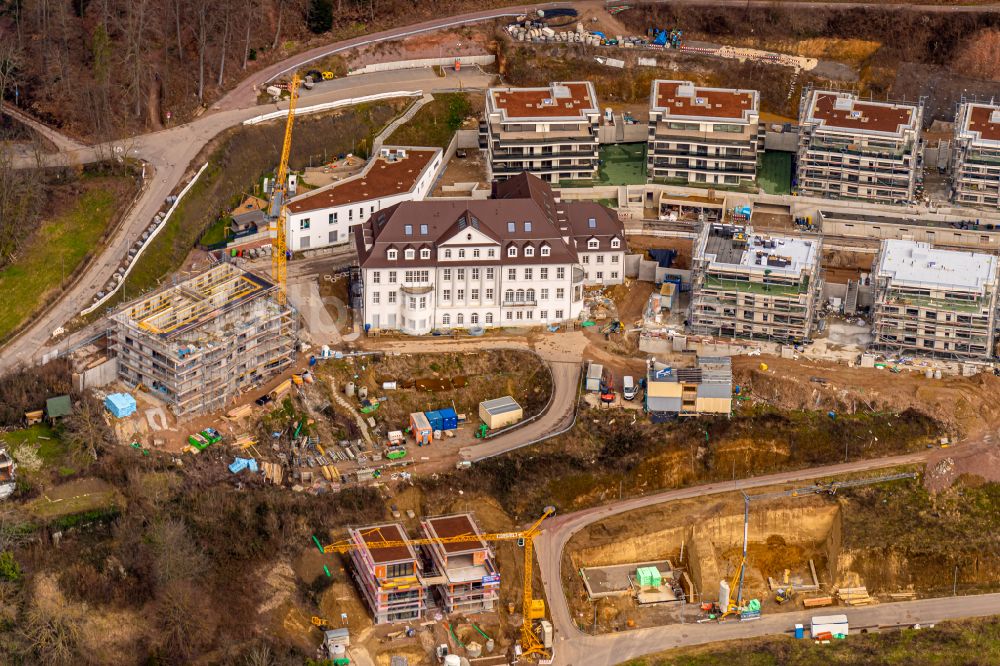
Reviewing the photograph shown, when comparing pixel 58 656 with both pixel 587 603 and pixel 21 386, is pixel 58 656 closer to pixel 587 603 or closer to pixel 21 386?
pixel 21 386

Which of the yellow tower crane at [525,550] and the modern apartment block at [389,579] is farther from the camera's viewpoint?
the yellow tower crane at [525,550]

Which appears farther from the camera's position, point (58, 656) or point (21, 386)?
point (21, 386)

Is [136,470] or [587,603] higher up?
[136,470]

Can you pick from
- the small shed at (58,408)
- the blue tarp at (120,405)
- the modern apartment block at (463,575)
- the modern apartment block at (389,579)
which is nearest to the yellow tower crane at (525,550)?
the modern apartment block at (463,575)

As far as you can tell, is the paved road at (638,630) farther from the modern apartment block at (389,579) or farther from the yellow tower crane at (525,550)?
the modern apartment block at (389,579)

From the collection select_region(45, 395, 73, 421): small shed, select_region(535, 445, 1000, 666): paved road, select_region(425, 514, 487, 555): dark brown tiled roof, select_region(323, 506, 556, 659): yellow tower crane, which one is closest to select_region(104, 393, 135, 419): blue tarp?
select_region(45, 395, 73, 421): small shed

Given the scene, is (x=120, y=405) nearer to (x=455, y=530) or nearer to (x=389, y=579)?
(x=389, y=579)

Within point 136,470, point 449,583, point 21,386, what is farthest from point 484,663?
point 21,386
